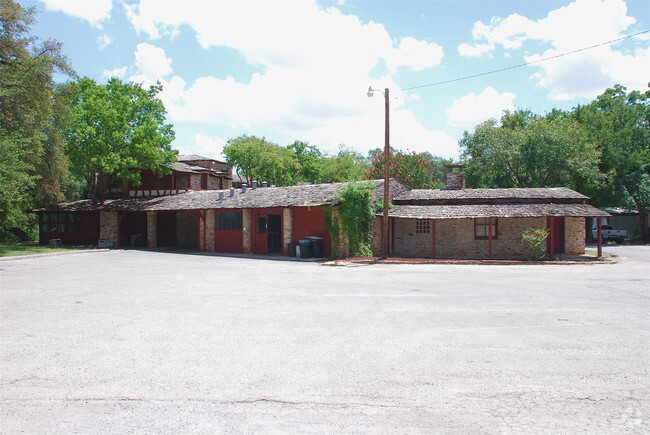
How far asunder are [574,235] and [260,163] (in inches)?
1446

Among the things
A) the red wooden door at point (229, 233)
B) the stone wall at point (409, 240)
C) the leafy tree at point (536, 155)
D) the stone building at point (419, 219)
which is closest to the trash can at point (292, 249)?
the stone building at point (419, 219)

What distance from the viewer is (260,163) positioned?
52.6 meters

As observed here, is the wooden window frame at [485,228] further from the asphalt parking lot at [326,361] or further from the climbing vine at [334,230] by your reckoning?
the asphalt parking lot at [326,361]

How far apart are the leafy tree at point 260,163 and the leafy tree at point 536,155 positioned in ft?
79.1

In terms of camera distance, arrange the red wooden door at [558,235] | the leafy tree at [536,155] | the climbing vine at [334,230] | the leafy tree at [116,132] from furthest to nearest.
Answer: the leafy tree at [536,155]
the leafy tree at [116,132]
the red wooden door at [558,235]
the climbing vine at [334,230]

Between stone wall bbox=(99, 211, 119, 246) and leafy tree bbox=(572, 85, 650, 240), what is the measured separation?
35594mm

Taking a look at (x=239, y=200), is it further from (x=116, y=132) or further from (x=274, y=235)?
(x=116, y=132)

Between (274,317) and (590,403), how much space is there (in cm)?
533

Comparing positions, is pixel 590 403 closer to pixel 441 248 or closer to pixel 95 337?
pixel 95 337

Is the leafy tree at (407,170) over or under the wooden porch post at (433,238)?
over

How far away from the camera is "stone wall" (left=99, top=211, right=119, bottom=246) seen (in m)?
31.7

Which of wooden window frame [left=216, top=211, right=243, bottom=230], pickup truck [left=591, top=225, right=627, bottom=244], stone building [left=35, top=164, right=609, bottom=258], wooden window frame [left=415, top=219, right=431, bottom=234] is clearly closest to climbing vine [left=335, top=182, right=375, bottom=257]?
stone building [left=35, top=164, right=609, bottom=258]

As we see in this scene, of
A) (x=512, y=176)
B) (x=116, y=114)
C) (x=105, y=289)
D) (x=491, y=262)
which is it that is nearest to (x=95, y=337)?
(x=105, y=289)

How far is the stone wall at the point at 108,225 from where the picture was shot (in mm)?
31719
